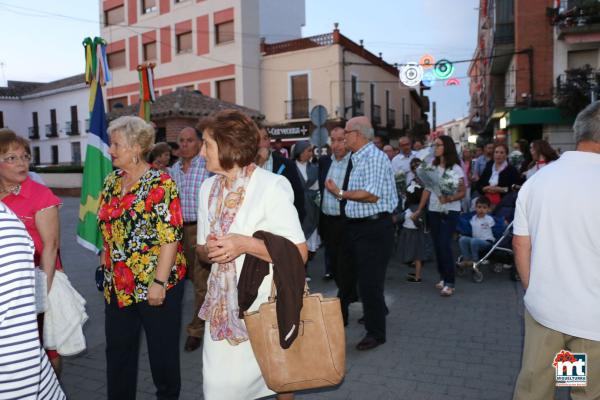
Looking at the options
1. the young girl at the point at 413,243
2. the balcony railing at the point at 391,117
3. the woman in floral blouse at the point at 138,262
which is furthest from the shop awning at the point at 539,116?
the woman in floral blouse at the point at 138,262

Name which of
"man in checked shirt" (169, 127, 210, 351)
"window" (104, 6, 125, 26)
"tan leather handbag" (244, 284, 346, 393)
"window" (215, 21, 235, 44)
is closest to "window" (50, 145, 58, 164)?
"window" (104, 6, 125, 26)

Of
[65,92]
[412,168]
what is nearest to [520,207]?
[412,168]

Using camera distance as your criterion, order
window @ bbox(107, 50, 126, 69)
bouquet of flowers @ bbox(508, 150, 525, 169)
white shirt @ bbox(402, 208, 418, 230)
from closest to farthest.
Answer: white shirt @ bbox(402, 208, 418, 230)
bouquet of flowers @ bbox(508, 150, 525, 169)
window @ bbox(107, 50, 126, 69)

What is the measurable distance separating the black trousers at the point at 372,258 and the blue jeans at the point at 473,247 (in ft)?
10.6

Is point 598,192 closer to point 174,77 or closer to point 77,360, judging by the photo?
point 77,360

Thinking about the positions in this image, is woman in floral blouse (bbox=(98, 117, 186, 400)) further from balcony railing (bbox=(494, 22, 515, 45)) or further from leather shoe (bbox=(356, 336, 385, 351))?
balcony railing (bbox=(494, 22, 515, 45))

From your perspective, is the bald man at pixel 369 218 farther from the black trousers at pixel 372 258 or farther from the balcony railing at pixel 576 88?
the balcony railing at pixel 576 88

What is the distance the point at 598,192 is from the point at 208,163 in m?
1.94

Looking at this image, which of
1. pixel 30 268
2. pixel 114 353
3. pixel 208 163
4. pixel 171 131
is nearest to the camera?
pixel 30 268

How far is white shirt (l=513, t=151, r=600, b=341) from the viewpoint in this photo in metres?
2.38

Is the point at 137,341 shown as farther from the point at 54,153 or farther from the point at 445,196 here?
the point at 54,153

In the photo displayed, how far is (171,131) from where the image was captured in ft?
66.0

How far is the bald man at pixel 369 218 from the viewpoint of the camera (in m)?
4.48

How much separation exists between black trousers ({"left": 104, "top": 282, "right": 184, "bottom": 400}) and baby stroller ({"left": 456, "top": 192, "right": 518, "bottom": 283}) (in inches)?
202
